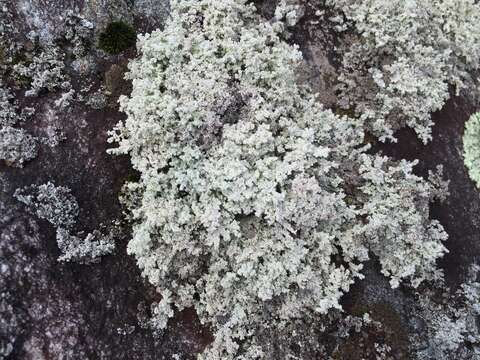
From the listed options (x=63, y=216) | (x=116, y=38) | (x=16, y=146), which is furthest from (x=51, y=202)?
(x=116, y=38)

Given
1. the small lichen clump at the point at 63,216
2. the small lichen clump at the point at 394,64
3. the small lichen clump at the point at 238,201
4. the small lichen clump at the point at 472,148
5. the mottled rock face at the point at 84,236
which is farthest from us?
the small lichen clump at the point at 472,148

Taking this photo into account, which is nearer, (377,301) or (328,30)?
(377,301)

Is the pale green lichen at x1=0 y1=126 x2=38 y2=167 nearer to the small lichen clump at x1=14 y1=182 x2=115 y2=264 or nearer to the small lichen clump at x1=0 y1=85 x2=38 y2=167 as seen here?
the small lichen clump at x1=0 y1=85 x2=38 y2=167

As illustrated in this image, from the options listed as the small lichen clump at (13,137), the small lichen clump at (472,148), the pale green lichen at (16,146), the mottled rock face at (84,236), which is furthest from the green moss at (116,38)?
the small lichen clump at (472,148)

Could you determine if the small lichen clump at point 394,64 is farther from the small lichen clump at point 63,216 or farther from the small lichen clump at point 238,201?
the small lichen clump at point 63,216

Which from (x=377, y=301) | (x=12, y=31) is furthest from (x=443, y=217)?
(x=12, y=31)

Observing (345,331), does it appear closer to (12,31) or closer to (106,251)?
(106,251)
